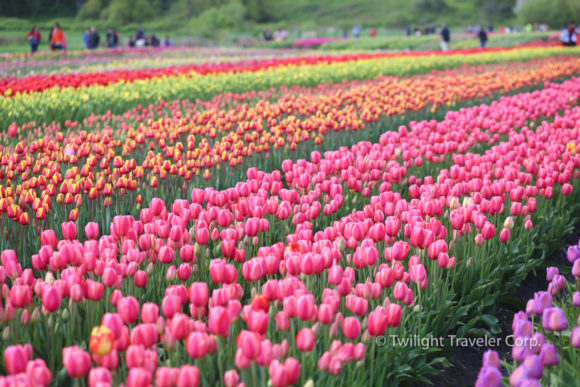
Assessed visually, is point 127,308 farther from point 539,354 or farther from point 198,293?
point 539,354

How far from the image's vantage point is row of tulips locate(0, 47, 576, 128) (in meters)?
9.45

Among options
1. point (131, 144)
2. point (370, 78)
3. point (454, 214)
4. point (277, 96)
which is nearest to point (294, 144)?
point (131, 144)

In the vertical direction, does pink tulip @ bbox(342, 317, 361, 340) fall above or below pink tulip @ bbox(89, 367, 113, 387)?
below

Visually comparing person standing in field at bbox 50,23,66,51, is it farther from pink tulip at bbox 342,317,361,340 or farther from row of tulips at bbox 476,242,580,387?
pink tulip at bbox 342,317,361,340

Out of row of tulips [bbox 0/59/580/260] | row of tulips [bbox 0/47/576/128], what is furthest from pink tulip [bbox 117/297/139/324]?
row of tulips [bbox 0/47/576/128]

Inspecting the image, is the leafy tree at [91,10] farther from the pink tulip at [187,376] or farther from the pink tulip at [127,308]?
the pink tulip at [187,376]

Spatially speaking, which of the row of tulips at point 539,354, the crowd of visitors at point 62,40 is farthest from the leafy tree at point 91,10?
the row of tulips at point 539,354

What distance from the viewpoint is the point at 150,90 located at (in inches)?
475

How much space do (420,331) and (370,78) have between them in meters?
14.5

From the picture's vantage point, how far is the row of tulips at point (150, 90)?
9.45 meters

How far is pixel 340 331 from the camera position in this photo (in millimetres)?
2812

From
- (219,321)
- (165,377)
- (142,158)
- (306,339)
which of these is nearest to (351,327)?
(306,339)

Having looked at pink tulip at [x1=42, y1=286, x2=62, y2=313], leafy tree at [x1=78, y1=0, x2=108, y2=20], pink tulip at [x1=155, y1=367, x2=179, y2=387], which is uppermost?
leafy tree at [x1=78, y1=0, x2=108, y2=20]

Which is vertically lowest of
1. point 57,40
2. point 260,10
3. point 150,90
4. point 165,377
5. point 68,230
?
point 165,377
